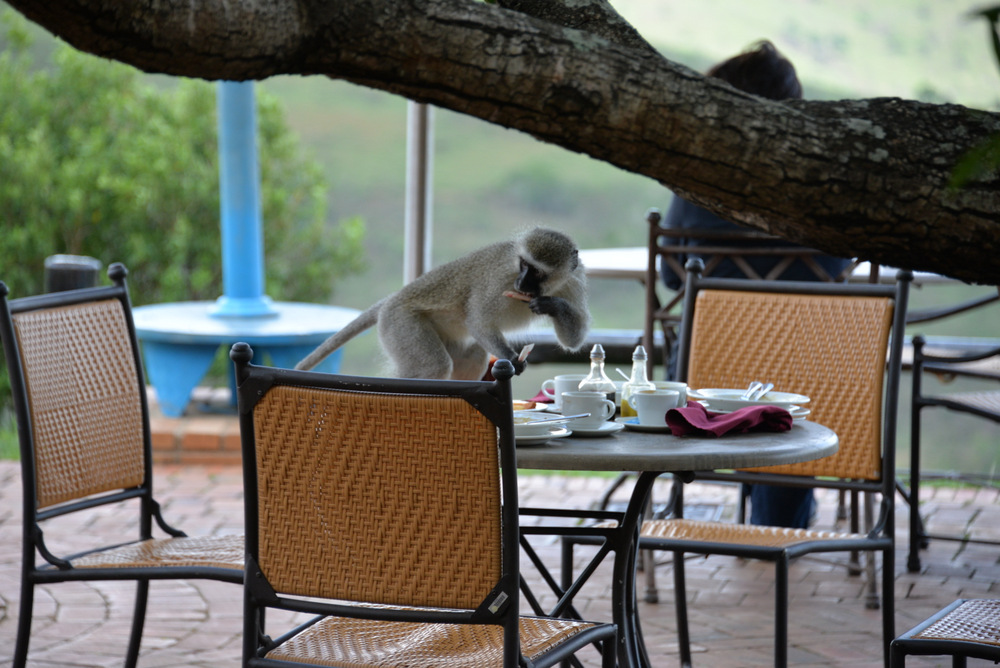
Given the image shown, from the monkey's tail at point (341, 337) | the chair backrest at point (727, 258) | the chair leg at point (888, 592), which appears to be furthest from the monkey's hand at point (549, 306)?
the chair backrest at point (727, 258)

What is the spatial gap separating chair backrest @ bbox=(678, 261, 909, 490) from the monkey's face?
0.74 meters

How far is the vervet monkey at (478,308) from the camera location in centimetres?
259

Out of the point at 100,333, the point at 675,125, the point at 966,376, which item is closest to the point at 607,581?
the point at 966,376

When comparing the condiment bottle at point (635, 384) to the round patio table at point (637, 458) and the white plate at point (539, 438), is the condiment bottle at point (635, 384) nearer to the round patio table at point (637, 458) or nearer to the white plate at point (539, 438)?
the round patio table at point (637, 458)

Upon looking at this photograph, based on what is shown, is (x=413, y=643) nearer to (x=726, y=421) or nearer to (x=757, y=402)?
(x=726, y=421)

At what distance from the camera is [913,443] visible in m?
4.07

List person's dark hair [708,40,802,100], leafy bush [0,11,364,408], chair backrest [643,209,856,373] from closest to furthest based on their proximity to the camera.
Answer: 1. chair backrest [643,209,856,373]
2. person's dark hair [708,40,802,100]
3. leafy bush [0,11,364,408]

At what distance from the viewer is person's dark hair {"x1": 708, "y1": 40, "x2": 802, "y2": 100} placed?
12.9 ft

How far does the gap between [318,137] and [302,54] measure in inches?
603

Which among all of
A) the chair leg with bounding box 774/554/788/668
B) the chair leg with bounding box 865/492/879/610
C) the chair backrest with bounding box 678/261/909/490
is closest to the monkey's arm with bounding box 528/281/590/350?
the chair backrest with bounding box 678/261/909/490

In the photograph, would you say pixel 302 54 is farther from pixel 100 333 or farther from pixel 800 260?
pixel 800 260

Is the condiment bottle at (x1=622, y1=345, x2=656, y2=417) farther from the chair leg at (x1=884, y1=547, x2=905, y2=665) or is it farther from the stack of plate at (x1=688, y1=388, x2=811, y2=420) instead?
the chair leg at (x1=884, y1=547, x2=905, y2=665)

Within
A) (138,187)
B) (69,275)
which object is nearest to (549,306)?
(69,275)

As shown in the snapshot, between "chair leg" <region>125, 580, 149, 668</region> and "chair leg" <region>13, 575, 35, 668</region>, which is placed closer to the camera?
"chair leg" <region>13, 575, 35, 668</region>
